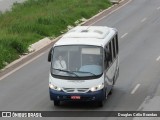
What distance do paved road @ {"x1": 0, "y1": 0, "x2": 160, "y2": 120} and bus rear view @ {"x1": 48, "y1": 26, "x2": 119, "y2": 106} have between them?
0.72m

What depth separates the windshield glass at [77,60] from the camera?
66.1ft

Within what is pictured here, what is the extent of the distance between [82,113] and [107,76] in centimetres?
185

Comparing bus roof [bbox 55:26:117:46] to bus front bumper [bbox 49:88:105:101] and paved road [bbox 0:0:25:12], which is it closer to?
bus front bumper [bbox 49:88:105:101]

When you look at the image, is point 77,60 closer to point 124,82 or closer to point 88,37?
point 88,37

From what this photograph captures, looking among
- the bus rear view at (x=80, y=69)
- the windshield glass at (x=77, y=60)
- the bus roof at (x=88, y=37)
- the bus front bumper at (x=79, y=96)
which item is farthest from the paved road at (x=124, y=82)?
the bus roof at (x=88, y=37)

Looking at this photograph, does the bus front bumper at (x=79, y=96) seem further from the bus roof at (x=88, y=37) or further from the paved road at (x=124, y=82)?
the bus roof at (x=88, y=37)

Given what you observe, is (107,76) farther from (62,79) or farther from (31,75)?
(31,75)

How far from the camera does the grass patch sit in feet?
103

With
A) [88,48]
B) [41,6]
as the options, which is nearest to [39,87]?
[88,48]

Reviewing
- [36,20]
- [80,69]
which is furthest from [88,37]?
[36,20]

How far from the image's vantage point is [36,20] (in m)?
40.0

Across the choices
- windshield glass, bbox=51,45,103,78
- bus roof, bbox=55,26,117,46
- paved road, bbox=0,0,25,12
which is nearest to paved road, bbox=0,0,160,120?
windshield glass, bbox=51,45,103,78

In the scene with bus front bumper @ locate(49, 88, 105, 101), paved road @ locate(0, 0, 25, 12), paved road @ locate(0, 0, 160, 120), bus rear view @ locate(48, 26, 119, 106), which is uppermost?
bus rear view @ locate(48, 26, 119, 106)

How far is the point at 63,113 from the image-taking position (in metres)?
20.0
